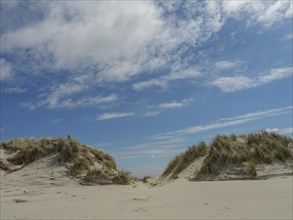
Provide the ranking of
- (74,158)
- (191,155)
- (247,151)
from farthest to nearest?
(191,155)
(74,158)
(247,151)

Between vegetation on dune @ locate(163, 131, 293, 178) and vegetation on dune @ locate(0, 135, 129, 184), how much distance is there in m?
2.12

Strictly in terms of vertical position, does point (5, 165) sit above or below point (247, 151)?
above

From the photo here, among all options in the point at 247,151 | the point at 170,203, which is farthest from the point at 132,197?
the point at 247,151

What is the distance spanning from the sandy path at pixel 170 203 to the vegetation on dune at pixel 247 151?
1.94 metres

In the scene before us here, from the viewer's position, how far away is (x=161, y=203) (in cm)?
583

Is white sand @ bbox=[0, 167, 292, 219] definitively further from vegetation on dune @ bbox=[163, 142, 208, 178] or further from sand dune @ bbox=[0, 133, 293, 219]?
vegetation on dune @ bbox=[163, 142, 208, 178]

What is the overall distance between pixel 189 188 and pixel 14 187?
14.5ft

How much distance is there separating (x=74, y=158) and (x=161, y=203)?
488 centimetres

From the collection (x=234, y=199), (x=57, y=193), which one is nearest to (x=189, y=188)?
(x=234, y=199)

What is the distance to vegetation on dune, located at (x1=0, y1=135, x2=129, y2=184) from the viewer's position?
919 cm

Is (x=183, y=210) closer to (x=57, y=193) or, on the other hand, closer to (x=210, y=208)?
(x=210, y=208)

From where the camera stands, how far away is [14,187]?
916cm

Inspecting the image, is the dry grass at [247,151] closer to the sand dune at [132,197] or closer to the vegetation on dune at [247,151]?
the vegetation on dune at [247,151]

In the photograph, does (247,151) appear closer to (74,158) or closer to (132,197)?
(132,197)
